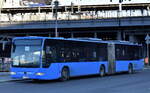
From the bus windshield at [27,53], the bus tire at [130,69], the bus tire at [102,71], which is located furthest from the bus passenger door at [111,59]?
the bus windshield at [27,53]

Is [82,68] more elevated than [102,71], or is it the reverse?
[82,68]

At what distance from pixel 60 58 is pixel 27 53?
2242 millimetres

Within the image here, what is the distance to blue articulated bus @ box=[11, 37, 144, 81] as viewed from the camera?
68.9 ft

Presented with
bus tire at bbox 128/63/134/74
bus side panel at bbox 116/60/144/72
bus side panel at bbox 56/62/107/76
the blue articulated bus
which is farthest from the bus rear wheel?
bus tire at bbox 128/63/134/74

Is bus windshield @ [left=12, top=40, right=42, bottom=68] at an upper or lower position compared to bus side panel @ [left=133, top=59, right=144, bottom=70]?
upper

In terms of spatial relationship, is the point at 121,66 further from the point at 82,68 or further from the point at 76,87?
the point at 76,87

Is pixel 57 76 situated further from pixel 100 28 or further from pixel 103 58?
pixel 100 28

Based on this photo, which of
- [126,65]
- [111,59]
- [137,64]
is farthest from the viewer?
[137,64]

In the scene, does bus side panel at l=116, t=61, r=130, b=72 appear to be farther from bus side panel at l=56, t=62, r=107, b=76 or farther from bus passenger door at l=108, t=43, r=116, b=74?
bus side panel at l=56, t=62, r=107, b=76

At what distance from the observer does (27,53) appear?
21.3 m

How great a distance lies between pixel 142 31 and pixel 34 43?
53222 millimetres

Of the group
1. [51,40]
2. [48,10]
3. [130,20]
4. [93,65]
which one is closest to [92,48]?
[93,65]

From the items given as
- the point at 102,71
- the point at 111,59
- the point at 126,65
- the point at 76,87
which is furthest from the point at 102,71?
the point at 76,87

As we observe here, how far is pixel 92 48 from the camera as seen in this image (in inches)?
1046
